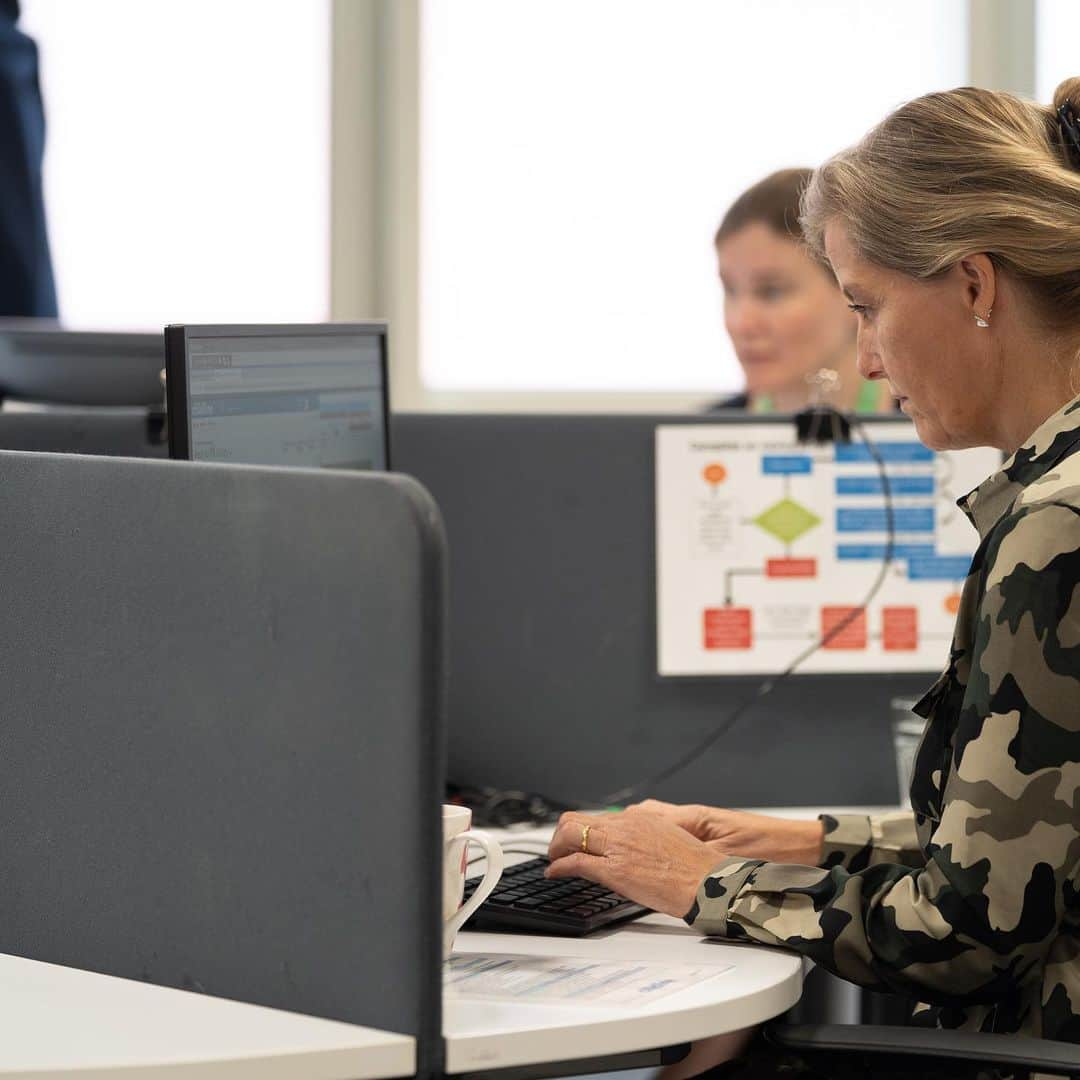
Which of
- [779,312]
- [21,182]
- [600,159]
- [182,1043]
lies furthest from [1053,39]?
[182,1043]

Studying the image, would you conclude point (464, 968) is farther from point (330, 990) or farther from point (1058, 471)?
point (1058, 471)

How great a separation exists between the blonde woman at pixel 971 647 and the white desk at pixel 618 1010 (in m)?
0.03

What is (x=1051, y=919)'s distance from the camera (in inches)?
41.5

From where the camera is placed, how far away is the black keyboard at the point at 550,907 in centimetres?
123

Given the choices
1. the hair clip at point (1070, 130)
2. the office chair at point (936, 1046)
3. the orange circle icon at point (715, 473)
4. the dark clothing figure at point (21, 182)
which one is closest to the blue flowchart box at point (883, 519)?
the orange circle icon at point (715, 473)

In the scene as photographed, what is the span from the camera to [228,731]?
99 cm

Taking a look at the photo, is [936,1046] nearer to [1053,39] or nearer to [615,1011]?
[615,1011]

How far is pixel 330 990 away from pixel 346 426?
800mm

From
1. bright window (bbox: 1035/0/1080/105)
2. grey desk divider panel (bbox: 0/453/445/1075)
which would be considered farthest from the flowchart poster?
bright window (bbox: 1035/0/1080/105)

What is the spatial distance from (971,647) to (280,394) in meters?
0.70

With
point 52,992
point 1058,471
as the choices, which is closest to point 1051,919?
point 1058,471

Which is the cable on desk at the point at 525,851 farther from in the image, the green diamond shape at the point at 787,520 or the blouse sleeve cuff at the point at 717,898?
the green diamond shape at the point at 787,520

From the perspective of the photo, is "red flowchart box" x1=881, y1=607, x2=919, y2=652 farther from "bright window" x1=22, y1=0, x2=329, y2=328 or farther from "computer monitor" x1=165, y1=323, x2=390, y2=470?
"bright window" x1=22, y1=0, x2=329, y2=328

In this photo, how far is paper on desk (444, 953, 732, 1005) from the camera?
1.04 meters
